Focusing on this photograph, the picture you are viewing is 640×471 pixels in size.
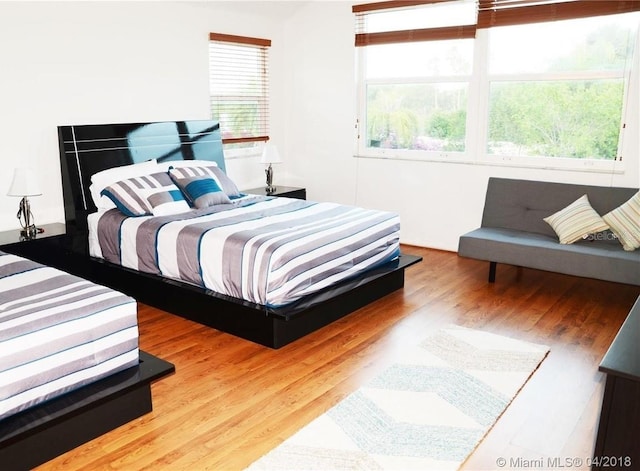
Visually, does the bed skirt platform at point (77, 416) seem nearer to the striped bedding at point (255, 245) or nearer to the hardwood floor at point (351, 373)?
the hardwood floor at point (351, 373)

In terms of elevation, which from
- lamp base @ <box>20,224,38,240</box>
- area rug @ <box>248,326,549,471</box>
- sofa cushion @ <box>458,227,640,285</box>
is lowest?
area rug @ <box>248,326,549,471</box>

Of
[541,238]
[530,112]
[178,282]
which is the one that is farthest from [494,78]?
[178,282]

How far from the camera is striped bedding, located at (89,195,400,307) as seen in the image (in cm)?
336

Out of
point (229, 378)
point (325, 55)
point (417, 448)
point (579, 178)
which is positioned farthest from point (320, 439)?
point (325, 55)

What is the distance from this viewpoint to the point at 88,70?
15.0ft

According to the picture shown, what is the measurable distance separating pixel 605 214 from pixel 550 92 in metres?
1.22

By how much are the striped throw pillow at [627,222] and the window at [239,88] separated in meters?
3.59

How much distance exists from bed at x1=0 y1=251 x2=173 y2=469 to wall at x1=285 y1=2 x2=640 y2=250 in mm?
3666

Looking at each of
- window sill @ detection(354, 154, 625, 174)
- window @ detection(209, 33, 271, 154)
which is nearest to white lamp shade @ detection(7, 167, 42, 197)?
window @ detection(209, 33, 271, 154)

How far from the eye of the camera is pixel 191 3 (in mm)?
5250

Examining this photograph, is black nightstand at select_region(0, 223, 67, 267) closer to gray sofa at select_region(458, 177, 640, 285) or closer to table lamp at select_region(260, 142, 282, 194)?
table lamp at select_region(260, 142, 282, 194)

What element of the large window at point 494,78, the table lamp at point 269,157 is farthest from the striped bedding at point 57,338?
the large window at point 494,78

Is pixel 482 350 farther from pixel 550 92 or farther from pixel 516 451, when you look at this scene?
pixel 550 92

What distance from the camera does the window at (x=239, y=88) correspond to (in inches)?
222
